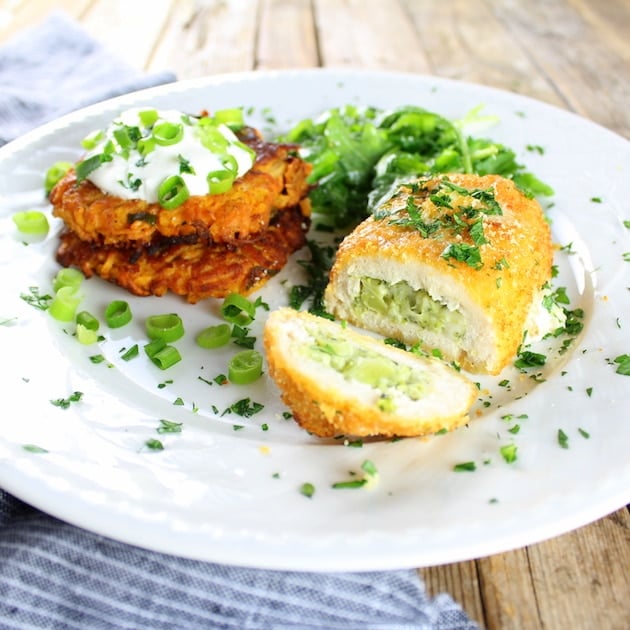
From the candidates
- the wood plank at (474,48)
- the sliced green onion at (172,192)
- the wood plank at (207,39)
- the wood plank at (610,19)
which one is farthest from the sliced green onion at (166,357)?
the wood plank at (610,19)

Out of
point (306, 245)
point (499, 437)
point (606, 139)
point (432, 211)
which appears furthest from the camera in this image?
point (606, 139)

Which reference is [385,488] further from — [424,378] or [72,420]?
[72,420]

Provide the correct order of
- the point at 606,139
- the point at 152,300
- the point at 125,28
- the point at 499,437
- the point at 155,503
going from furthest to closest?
1. the point at 125,28
2. the point at 606,139
3. the point at 152,300
4. the point at 499,437
5. the point at 155,503

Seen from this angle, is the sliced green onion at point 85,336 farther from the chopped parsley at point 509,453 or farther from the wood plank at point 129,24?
the wood plank at point 129,24

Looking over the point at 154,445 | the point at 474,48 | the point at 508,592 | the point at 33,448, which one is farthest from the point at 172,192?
the point at 474,48

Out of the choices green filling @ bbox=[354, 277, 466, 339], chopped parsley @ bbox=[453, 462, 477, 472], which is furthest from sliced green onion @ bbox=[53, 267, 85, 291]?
chopped parsley @ bbox=[453, 462, 477, 472]

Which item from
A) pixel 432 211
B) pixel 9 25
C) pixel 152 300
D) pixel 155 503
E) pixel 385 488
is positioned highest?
pixel 432 211

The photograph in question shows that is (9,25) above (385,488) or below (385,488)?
below

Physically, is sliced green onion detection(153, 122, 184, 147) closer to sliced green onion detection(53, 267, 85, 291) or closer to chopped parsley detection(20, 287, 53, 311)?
sliced green onion detection(53, 267, 85, 291)

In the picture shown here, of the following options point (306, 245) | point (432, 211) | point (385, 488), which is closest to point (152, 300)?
point (306, 245)
